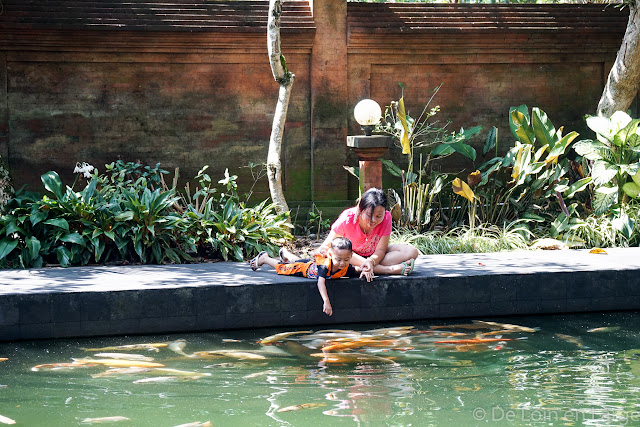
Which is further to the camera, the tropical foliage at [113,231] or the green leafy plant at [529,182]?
the green leafy plant at [529,182]

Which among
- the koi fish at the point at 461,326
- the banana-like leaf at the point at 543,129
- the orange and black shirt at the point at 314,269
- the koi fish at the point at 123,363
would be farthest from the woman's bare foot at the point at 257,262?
the banana-like leaf at the point at 543,129

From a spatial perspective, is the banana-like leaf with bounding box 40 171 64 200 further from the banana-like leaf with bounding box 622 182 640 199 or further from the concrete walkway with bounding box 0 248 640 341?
the banana-like leaf with bounding box 622 182 640 199

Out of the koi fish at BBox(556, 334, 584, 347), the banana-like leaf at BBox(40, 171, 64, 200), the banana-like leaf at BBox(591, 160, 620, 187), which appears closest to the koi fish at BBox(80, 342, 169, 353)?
the banana-like leaf at BBox(40, 171, 64, 200)

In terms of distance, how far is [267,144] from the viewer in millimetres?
11156

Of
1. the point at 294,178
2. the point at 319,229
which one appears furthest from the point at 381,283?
the point at 294,178

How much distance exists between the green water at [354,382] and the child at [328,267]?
47 cm

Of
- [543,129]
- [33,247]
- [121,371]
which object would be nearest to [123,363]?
[121,371]

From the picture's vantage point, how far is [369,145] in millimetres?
9023

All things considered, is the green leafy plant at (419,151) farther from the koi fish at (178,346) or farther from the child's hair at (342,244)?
the koi fish at (178,346)

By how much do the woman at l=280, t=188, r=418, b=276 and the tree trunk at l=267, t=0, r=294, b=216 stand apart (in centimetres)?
285

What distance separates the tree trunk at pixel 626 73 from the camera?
33.3 ft

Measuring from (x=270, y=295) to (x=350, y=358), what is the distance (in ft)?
3.91

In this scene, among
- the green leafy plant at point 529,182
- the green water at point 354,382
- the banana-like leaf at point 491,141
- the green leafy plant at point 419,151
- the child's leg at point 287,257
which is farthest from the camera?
the banana-like leaf at point 491,141

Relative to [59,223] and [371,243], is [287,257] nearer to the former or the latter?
[371,243]
